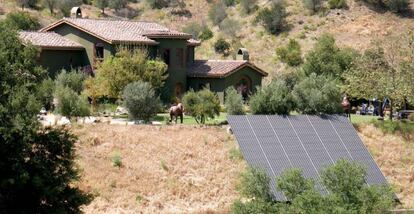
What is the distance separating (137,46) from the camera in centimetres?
5188

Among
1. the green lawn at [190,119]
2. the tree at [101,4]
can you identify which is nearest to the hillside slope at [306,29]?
the tree at [101,4]

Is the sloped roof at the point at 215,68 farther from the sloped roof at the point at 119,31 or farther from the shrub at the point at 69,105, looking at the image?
the shrub at the point at 69,105

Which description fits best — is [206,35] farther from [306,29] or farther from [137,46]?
[137,46]

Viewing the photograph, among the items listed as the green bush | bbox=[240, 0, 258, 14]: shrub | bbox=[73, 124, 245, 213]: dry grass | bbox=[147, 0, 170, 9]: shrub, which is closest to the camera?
bbox=[73, 124, 245, 213]: dry grass

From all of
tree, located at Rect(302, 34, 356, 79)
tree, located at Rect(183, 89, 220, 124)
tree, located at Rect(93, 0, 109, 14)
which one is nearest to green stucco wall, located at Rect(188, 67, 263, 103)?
tree, located at Rect(302, 34, 356, 79)

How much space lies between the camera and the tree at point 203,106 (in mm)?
43250

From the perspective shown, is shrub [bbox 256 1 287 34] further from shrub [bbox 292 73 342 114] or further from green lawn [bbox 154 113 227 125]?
shrub [bbox 292 73 342 114]

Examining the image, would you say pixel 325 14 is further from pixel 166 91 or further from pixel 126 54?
pixel 126 54

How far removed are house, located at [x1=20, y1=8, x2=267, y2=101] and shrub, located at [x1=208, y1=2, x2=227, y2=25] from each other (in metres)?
29.6

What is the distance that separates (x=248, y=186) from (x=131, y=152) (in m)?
10.5

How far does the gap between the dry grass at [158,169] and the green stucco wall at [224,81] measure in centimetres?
1340

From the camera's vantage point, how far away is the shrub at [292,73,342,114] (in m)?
43.9

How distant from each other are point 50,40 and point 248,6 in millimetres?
38572

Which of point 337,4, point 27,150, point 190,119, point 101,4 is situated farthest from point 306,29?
point 27,150
